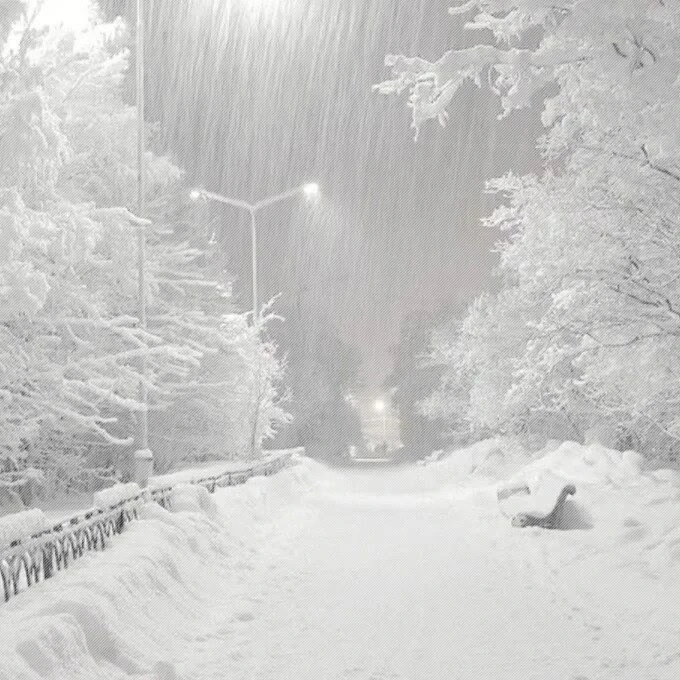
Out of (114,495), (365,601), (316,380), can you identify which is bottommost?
(316,380)

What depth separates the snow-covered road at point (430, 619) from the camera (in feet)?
22.7

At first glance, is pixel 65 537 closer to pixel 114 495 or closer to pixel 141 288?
pixel 114 495

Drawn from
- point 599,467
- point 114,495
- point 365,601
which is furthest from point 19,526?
point 599,467

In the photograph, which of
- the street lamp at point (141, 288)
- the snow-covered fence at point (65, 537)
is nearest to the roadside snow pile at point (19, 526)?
the snow-covered fence at point (65, 537)

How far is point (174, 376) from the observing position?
99.5 feet

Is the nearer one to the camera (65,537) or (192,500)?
(65,537)

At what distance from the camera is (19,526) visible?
801 centimetres

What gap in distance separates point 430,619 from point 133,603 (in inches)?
111

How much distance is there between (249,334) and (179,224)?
18.3 feet

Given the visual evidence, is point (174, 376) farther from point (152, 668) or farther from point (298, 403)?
point (298, 403)

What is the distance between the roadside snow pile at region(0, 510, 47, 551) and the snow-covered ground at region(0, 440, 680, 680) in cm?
50

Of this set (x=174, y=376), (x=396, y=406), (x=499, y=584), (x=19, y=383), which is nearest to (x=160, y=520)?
(x=499, y=584)

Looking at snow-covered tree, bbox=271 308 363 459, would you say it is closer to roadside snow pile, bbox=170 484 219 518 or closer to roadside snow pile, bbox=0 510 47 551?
roadside snow pile, bbox=170 484 219 518

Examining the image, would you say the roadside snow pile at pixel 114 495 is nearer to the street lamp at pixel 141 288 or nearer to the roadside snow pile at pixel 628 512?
the street lamp at pixel 141 288
